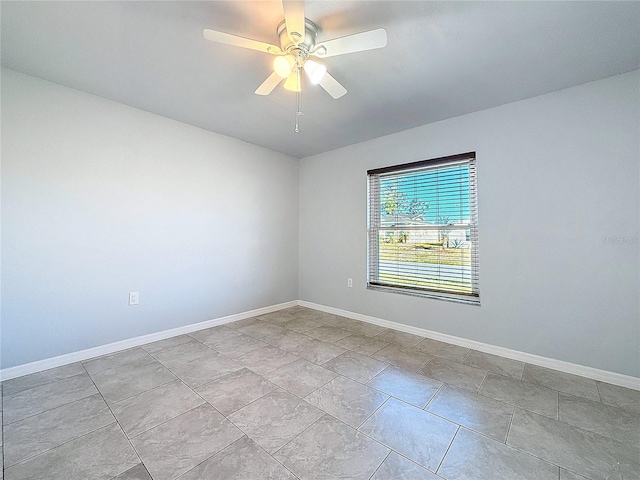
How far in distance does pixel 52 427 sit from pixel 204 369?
3.05ft

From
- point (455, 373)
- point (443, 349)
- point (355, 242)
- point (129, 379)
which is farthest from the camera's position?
point (355, 242)

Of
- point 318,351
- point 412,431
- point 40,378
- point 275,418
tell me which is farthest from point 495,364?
point 40,378

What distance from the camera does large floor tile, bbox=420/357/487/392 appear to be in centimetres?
211

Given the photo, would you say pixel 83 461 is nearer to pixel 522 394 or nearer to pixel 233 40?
pixel 233 40

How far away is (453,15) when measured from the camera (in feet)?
5.29

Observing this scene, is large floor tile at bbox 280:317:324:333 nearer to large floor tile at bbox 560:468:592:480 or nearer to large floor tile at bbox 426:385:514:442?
large floor tile at bbox 426:385:514:442

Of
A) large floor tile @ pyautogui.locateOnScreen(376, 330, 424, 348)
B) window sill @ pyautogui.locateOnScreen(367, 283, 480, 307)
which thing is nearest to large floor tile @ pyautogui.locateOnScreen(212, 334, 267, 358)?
large floor tile @ pyautogui.locateOnScreen(376, 330, 424, 348)

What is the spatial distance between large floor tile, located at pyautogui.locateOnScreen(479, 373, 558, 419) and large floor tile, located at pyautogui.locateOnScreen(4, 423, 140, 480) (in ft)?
7.45

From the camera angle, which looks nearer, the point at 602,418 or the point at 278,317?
the point at 602,418

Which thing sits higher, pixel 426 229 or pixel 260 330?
pixel 426 229

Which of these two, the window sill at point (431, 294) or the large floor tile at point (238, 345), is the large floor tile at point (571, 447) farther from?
the large floor tile at point (238, 345)

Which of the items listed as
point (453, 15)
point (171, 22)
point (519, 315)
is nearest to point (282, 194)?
point (171, 22)

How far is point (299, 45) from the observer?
1679 mm

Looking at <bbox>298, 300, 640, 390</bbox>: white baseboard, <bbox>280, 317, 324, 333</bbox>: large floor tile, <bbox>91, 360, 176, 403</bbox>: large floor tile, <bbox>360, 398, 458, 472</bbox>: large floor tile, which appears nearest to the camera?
<bbox>360, 398, 458, 472</bbox>: large floor tile
